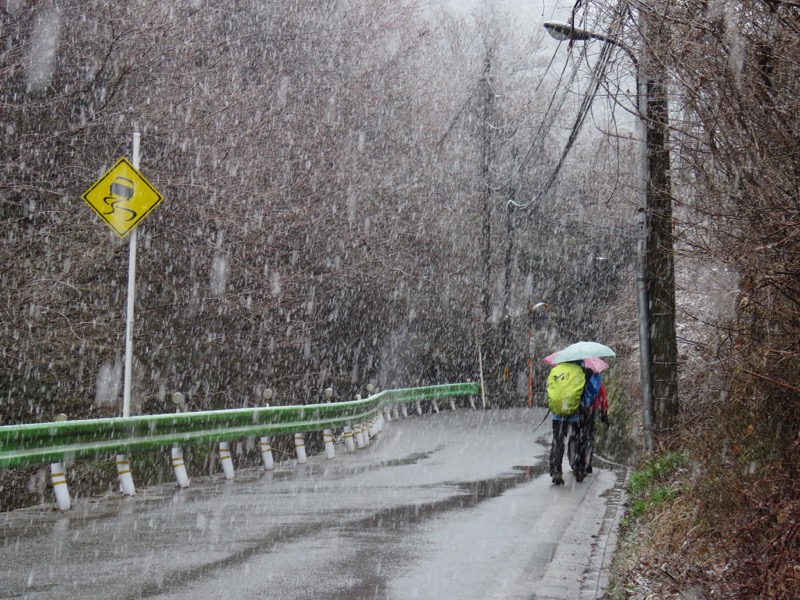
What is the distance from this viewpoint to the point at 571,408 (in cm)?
1243

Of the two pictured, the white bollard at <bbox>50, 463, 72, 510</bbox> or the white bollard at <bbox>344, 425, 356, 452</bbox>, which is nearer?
Answer: the white bollard at <bbox>50, 463, 72, 510</bbox>

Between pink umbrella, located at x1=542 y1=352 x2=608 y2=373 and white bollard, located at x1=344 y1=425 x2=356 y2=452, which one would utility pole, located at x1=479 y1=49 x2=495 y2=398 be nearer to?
white bollard, located at x1=344 y1=425 x2=356 y2=452

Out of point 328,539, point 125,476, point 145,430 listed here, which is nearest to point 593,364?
point 328,539

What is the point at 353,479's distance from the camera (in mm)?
13211

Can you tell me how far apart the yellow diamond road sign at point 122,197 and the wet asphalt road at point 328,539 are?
3.46 m

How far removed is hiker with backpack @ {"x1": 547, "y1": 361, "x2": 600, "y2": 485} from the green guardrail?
4304 millimetres

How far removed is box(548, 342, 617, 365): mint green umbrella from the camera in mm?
12188

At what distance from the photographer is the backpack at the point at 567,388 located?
12398 mm

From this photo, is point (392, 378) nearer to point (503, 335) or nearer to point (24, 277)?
point (503, 335)

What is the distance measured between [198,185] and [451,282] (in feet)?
65.0

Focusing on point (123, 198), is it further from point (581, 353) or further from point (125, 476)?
point (581, 353)

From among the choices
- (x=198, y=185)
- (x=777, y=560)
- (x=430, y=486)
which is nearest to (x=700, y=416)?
(x=430, y=486)

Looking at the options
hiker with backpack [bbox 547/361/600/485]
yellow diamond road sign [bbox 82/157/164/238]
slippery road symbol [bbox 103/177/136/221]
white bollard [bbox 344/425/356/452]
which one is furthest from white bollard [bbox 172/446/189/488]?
white bollard [bbox 344/425/356/452]

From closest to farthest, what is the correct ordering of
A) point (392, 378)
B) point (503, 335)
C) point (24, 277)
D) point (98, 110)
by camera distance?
point (24, 277) → point (98, 110) → point (392, 378) → point (503, 335)
